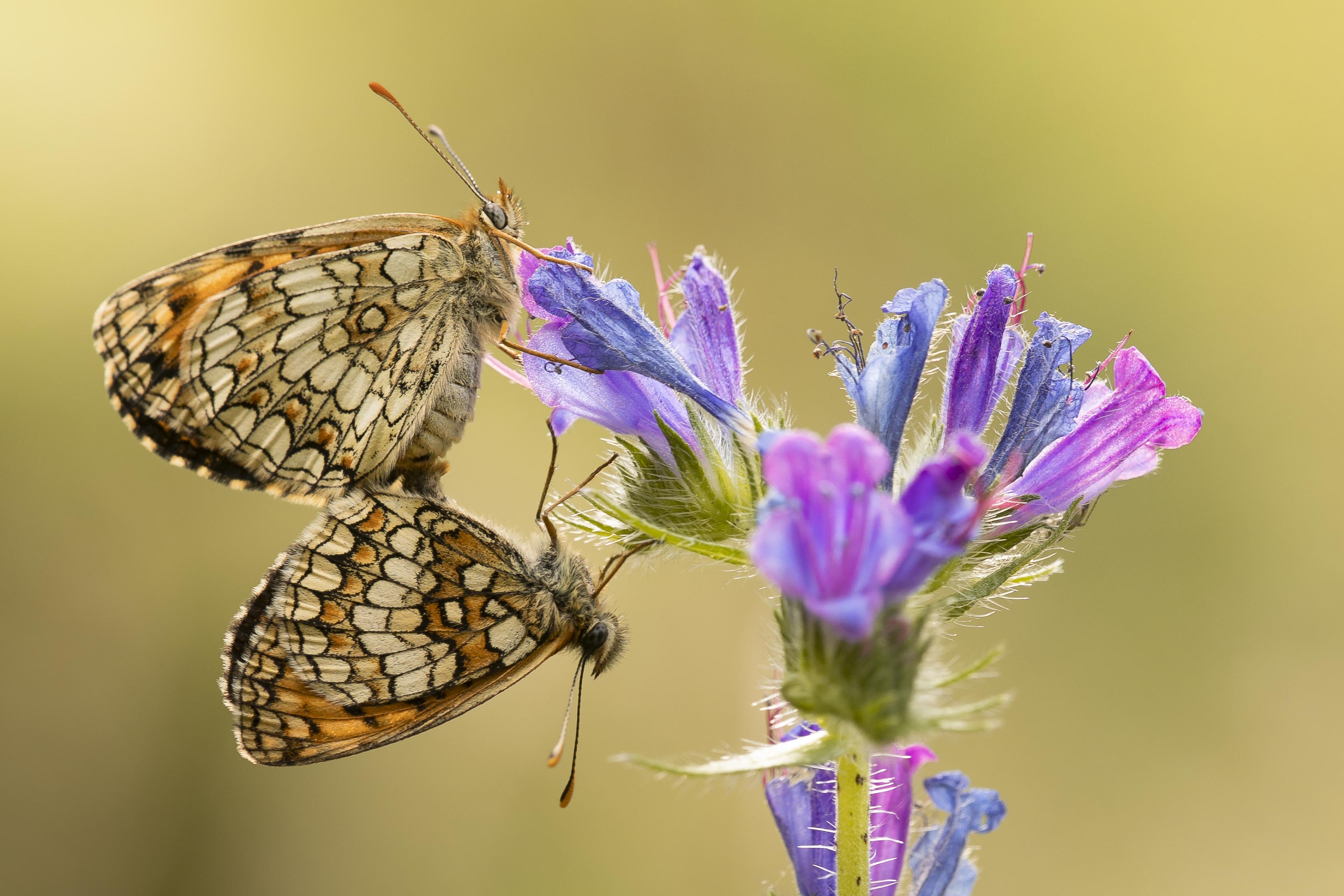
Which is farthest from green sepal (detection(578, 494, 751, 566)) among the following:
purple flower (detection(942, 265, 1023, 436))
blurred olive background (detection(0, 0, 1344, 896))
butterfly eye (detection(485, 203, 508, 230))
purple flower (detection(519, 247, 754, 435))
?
blurred olive background (detection(0, 0, 1344, 896))

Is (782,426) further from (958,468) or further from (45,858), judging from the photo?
(45,858)

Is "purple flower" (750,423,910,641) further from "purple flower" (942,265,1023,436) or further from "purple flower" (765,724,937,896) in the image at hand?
"purple flower" (765,724,937,896)

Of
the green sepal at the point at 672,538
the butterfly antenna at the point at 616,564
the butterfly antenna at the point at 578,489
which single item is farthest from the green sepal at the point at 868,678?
the butterfly antenna at the point at 578,489

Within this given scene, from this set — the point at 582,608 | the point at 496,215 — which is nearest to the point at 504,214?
the point at 496,215

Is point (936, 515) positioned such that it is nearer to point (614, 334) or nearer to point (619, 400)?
point (614, 334)

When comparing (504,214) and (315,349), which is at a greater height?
(504,214)

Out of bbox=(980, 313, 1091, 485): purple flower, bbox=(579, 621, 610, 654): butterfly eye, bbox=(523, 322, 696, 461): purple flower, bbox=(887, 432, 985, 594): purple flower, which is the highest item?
bbox=(980, 313, 1091, 485): purple flower
